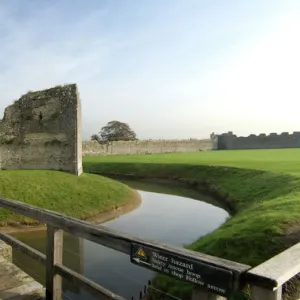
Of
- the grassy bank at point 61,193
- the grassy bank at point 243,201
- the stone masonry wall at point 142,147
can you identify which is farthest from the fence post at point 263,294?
the stone masonry wall at point 142,147

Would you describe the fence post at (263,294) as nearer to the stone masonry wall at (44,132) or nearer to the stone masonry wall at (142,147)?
the stone masonry wall at (44,132)

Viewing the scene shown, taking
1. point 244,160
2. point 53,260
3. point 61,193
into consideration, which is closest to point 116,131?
point 244,160

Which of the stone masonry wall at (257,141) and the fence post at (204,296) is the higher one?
the stone masonry wall at (257,141)

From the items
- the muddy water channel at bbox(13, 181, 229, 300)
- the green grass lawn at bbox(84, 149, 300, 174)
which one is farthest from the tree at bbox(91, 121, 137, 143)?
the muddy water channel at bbox(13, 181, 229, 300)

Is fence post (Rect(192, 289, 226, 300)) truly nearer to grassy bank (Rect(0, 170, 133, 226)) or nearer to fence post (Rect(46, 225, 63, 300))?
fence post (Rect(46, 225, 63, 300))

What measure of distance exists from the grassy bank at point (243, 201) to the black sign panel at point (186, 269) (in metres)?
4.49

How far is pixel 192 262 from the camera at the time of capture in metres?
2.78

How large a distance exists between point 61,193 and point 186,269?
55.1 feet

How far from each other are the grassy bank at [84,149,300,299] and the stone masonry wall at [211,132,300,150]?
41.4 metres

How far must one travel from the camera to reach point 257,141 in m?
72.7

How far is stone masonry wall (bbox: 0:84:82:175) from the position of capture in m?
22.5

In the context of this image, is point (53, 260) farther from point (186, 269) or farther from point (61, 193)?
point (61, 193)

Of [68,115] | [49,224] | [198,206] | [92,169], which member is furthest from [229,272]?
[92,169]

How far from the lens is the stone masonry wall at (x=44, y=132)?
2250 cm
